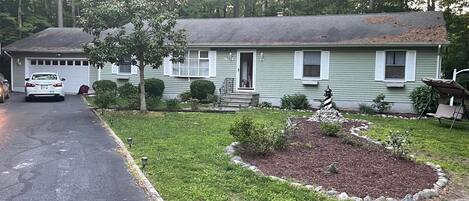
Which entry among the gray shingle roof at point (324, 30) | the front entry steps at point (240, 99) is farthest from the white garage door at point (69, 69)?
the front entry steps at point (240, 99)

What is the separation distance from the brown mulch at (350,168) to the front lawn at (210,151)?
0.56 meters

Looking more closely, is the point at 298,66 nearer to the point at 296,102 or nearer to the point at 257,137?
the point at 296,102

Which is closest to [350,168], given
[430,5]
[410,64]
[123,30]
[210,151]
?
[210,151]

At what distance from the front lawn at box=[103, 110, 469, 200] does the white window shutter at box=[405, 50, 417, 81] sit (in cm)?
276

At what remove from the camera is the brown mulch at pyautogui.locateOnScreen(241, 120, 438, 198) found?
6480 millimetres

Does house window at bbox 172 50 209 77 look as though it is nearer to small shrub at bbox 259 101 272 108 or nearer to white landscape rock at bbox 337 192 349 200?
small shrub at bbox 259 101 272 108

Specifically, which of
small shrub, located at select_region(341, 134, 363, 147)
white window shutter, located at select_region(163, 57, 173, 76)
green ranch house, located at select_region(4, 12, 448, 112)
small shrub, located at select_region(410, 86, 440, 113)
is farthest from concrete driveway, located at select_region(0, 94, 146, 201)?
small shrub, located at select_region(410, 86, 440, 113)

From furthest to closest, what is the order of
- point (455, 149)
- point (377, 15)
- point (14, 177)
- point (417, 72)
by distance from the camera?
point (377, 15)
point (417, 72)
point (455, 149)
point (14, 177)

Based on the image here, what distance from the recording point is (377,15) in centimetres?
2081

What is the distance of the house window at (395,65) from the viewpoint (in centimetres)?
1803

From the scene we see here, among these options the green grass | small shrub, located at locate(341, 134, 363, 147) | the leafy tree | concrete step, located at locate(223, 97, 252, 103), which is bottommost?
the green grass

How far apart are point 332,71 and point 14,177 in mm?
14667

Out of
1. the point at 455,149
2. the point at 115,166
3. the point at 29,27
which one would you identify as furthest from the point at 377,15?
the point at 29,27

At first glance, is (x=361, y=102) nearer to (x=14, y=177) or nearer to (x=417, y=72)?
(x=417, y=72)
